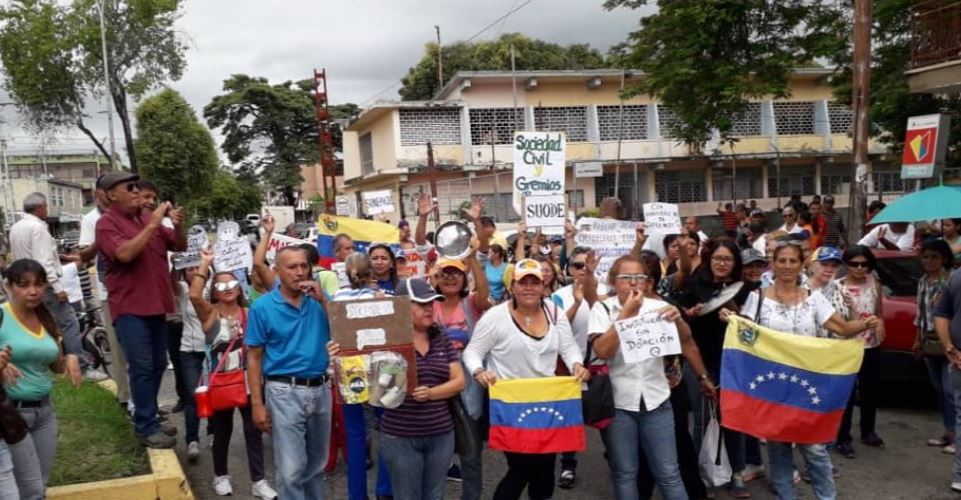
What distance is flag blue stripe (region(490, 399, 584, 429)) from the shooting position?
4254 mm

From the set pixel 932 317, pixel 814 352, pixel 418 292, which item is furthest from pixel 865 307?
pixel 418 292

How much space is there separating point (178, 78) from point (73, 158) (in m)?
63.3

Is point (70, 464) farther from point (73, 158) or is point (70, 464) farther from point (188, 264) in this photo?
point (73, 158)

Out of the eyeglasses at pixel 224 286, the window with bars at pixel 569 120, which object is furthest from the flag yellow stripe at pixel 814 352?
the window with bars at pixel 569 120

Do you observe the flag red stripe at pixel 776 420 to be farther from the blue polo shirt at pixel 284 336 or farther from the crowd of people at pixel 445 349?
the blue polo shirt at pixel 284 336

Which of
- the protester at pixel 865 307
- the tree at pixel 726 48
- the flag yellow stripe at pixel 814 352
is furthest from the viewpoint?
the tree at pixel 726 48

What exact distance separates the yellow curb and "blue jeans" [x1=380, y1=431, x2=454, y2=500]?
1.90 metres

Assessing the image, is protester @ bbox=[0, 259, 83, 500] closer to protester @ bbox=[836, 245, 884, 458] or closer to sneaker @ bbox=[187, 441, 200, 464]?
sneaker @ bbox=[187, 441, 200, 464]

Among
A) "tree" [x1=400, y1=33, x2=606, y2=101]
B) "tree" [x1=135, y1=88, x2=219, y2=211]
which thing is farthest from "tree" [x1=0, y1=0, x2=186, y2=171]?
"tree" [x1=400, y1=33, x2=606, y2=101]

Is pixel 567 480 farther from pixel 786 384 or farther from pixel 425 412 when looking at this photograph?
pixel 425 412

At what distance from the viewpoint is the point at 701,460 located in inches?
209

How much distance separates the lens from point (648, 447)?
440cm

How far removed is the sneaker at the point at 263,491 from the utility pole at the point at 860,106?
10.2 m

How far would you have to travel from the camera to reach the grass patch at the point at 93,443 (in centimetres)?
527
